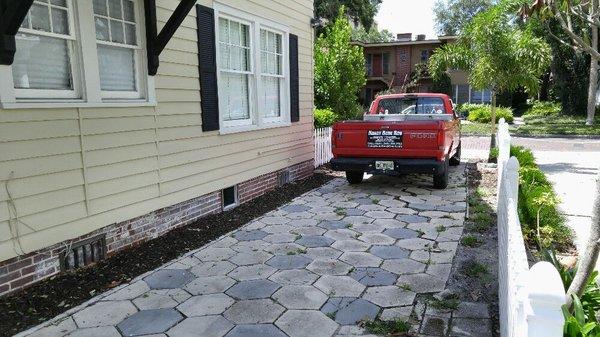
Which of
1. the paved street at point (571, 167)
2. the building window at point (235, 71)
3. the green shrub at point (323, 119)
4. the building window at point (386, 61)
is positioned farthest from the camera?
the building window at point (386, 61)

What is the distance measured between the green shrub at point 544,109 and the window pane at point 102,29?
28.2 metres

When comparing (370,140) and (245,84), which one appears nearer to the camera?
(245,84)

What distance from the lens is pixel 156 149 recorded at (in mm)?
5238

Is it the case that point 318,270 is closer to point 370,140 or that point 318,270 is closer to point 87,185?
point 87,185

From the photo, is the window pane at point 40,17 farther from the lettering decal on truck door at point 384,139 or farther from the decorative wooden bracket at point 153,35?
the lettering decal on truck door at point 384,139

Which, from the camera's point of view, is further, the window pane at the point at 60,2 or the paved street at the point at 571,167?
the paved street at the point at 571,167

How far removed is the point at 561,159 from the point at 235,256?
10359mm

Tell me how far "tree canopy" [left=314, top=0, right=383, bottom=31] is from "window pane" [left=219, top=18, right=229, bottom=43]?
25.1 metres

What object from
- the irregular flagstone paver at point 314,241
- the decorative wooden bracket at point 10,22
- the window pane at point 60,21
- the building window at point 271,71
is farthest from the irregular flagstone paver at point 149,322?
the building window at point 271,71

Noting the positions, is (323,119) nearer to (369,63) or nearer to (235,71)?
(235,71)

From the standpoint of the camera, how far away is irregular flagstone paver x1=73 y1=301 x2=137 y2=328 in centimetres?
339

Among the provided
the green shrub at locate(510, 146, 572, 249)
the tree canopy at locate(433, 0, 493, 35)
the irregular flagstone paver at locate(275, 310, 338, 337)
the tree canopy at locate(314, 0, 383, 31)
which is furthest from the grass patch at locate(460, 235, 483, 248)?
the tree canopy at locate(433, 0, 493, 35)

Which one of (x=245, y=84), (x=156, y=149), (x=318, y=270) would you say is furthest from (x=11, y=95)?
(x=245, y=84)

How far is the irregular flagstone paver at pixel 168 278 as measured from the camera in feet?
13.3
